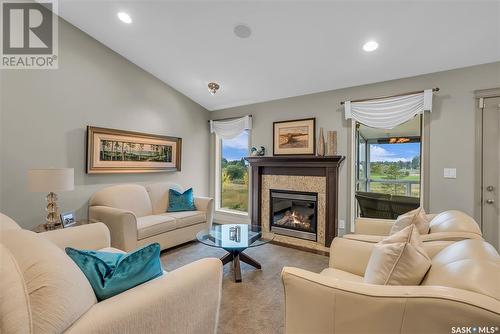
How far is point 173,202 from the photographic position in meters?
3.89

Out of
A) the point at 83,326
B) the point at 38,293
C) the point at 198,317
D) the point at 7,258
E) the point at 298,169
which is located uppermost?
the point at 298,169

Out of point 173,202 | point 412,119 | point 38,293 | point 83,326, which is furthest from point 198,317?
point 412,119

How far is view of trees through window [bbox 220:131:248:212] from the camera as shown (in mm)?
4762

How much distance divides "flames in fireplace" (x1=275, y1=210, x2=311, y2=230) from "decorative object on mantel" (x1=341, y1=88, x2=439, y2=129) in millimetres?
1740

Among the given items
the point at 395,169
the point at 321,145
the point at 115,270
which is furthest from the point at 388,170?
the point at 115,270

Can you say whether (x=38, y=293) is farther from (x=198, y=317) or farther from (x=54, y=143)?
(x=54, y=143)

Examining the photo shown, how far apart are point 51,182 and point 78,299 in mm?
1995

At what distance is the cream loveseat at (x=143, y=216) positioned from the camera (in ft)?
9.34

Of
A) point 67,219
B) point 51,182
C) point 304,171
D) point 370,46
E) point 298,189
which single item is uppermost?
point 370,46

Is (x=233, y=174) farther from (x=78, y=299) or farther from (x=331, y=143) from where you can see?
(x=78, y=299)

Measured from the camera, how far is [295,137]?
13.1 feet

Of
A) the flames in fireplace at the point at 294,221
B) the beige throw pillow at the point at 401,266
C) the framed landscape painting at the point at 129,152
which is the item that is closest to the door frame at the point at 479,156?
the flames in fireplace at the point at 294,221

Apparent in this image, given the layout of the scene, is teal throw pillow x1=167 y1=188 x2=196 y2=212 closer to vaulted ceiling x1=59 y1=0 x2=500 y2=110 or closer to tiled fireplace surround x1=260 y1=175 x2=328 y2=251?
tiled fireplace surround x1=260 y1=175 x2=328 y2=251

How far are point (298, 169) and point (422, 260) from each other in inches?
109
